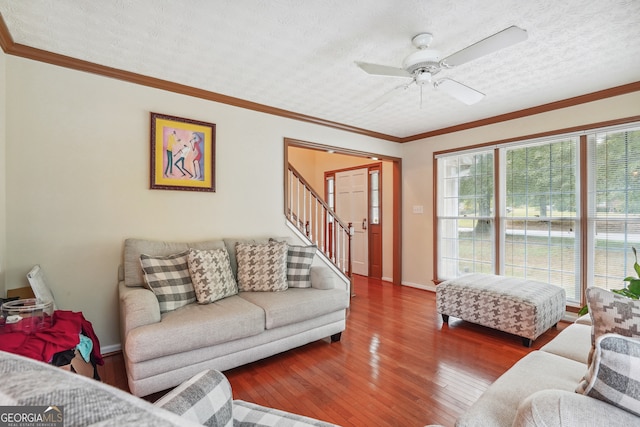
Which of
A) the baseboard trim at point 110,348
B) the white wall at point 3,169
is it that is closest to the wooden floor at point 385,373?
the baseboard trim at point 110,348

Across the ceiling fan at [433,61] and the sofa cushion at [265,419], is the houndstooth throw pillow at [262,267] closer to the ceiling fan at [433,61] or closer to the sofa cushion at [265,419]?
the sofa cushion at [265,419]

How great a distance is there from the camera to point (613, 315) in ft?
3.81

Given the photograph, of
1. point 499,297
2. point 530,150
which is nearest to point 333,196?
point 530,150

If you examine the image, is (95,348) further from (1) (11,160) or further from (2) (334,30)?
(2) (334,30)

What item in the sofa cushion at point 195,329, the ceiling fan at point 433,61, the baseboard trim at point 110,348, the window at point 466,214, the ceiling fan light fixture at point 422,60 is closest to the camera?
the ceiling fan at point 433,61

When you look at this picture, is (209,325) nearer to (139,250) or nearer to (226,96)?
(139,250)

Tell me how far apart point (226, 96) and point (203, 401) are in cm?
310

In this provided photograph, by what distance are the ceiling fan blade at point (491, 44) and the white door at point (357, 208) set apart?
13.1 ft

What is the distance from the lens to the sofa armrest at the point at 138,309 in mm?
1995

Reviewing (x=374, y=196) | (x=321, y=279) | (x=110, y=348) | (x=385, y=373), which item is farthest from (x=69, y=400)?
(x=374, y=196)

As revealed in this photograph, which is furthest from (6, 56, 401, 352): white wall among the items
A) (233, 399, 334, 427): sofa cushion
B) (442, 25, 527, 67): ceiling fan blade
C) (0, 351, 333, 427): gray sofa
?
(0, 351, 333, 427): gray sofa

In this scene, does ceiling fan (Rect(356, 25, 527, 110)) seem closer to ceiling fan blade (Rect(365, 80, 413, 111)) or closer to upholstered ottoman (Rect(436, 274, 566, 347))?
ceiling fan blade (Rect(365, 80, 413, 111))

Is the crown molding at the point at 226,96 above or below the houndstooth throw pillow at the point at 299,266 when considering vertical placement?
above

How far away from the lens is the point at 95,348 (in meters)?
2.07
